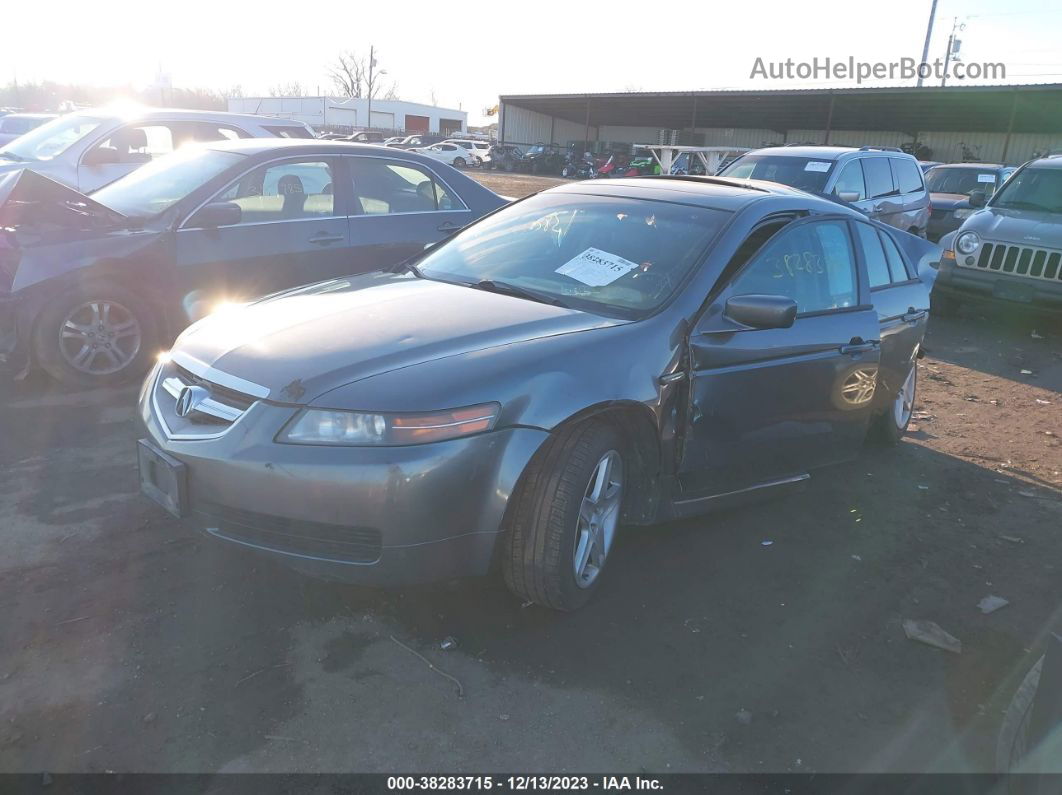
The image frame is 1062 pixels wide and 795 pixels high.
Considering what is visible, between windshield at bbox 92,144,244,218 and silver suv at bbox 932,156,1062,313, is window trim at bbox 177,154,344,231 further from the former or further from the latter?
silver suv at bbox 932,156,1062,313

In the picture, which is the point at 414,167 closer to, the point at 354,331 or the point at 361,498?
the point at 354,331

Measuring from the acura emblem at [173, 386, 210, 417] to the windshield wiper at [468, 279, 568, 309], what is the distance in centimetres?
130

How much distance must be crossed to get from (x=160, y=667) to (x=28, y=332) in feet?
11.0

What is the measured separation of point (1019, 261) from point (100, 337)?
8.97 metres

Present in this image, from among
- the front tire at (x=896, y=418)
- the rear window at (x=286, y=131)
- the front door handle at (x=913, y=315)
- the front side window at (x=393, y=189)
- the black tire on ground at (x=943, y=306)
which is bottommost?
the black tire on ground at (x=943, y=306)

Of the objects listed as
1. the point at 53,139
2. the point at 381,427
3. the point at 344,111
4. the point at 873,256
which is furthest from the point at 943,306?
the point at 344,111

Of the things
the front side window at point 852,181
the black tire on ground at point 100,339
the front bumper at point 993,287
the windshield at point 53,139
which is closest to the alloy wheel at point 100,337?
the black tire on ground at point 100,339

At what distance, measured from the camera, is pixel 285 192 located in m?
6.04

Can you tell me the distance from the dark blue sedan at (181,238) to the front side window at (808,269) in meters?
3.36

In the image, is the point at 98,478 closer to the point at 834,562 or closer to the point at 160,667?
the point at 160,667

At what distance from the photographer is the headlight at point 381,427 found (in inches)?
105

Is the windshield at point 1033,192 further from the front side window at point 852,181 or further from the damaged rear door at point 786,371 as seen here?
the damaged rear door at point 786,371

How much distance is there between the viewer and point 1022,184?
9727mm

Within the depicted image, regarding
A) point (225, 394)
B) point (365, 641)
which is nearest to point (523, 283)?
point (225, 394)
